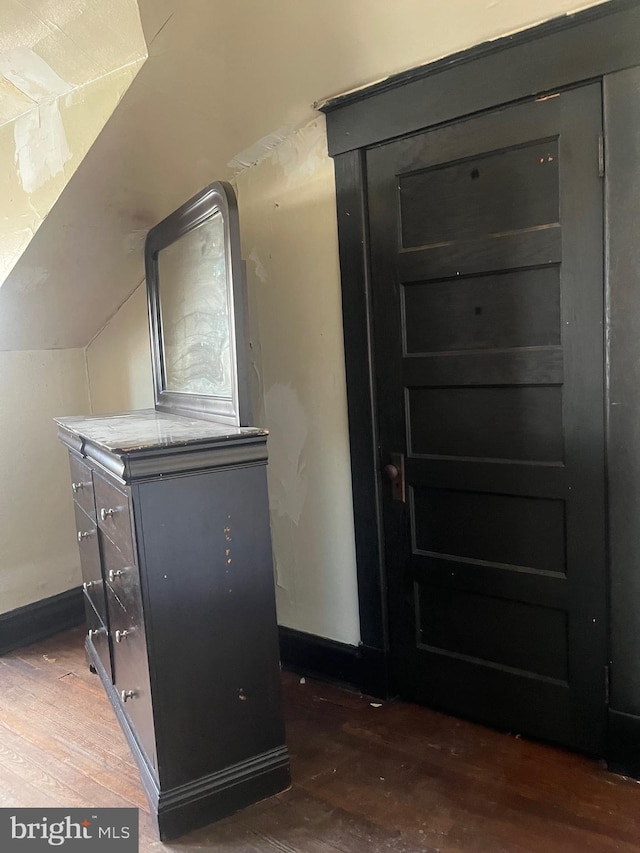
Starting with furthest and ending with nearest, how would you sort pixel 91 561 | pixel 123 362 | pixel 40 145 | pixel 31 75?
pixel 123 362 < pixel 91 561 < pixel 40 145 < pixel 31 75

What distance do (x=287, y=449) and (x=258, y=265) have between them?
72 centimetres

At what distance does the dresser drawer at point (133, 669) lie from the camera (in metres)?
1.81

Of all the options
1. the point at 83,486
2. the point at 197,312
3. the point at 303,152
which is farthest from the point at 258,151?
the point at 83,486

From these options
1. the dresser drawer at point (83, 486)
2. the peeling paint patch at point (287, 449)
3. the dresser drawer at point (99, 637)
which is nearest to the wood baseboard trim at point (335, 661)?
the peeling paint patch at point (287, 449)

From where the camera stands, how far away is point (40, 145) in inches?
90.6

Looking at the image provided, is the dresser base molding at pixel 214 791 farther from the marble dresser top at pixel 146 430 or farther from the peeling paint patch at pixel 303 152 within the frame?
the peeling paint patch at pixel 303 152

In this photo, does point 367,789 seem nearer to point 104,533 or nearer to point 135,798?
point 135,798

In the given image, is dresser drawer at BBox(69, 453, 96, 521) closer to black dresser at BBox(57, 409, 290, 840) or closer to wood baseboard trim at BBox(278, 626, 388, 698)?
black dresser at BBox(57, 409, 290, 840)

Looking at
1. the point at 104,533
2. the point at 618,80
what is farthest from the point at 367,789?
the point at 618,80

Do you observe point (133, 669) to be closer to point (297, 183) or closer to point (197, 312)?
point (197, 312)

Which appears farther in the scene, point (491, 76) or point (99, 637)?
point (99, 637)

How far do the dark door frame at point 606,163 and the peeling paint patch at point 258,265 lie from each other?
0.39 metres

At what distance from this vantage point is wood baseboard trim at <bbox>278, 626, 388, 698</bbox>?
241 cm

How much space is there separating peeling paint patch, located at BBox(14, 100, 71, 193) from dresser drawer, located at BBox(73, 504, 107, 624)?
1212 mm
